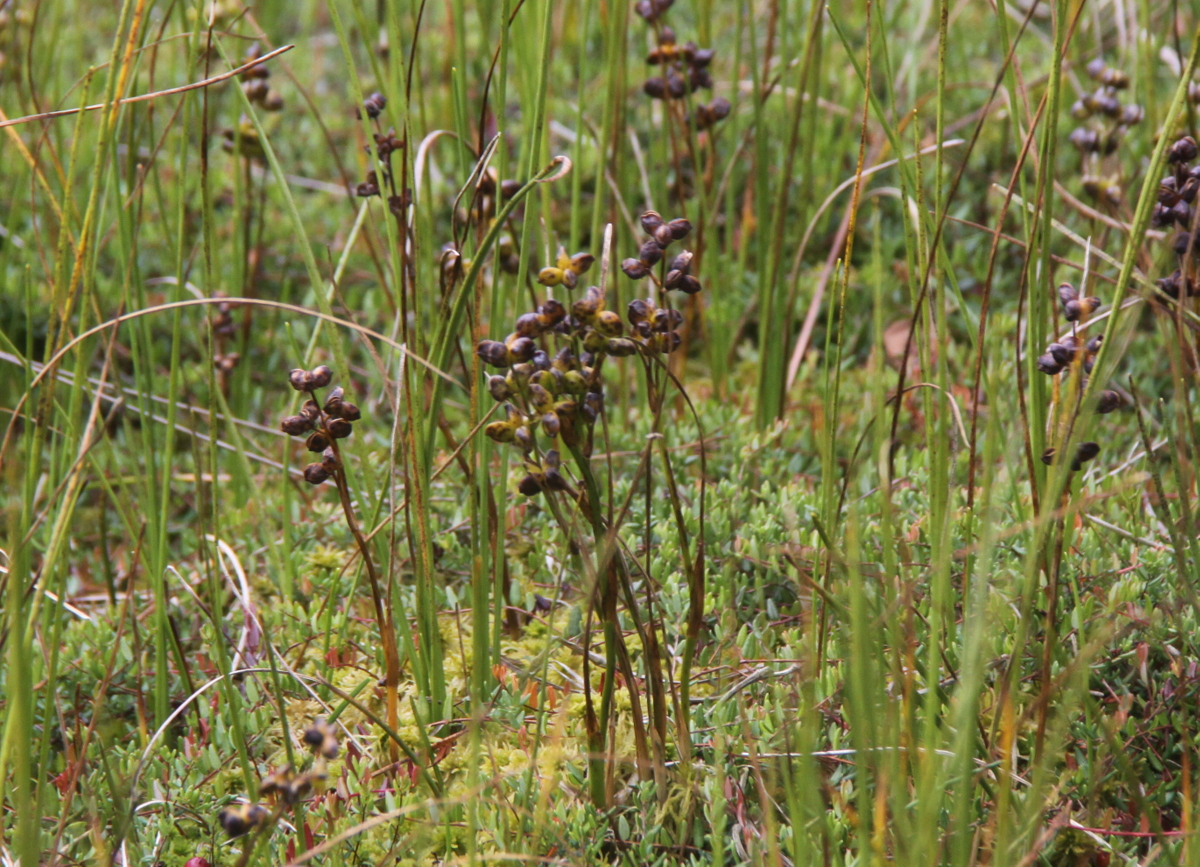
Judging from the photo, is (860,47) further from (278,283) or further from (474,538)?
(474,538)

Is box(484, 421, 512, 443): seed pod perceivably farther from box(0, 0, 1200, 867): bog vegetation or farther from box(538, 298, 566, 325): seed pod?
box(538, 298, 566, 325): seed pod

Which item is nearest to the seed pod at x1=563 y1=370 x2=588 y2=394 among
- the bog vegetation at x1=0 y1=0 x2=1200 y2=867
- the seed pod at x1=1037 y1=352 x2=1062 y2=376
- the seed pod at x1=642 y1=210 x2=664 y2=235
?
the bog vegetation at x1=0 y1=0 x2=1200 y2=867

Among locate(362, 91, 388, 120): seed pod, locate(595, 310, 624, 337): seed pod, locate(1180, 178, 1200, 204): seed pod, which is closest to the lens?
locate(595, 310, 624, 337): seed pod

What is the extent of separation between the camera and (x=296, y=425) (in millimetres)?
1328

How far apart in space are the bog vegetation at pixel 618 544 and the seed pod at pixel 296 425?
4 cm

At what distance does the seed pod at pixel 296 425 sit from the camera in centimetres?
132

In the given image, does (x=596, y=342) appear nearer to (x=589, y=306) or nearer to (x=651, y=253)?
(x=589, y=306)

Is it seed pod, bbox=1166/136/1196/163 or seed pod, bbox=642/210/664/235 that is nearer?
seed pod, bbox=642/210/664/235

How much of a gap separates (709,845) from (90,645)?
1.28m

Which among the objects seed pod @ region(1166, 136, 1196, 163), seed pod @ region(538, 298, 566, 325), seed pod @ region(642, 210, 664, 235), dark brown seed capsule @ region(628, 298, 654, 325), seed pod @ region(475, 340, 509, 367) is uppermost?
seed pod @ region(1166, 136, 1196, 163)

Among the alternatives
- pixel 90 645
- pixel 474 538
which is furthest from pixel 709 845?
pixel 90 645

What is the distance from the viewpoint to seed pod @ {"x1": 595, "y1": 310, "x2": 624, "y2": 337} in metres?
1.12

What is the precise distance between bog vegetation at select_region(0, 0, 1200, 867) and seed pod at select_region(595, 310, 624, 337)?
0.04 feet

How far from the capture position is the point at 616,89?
2453mm
